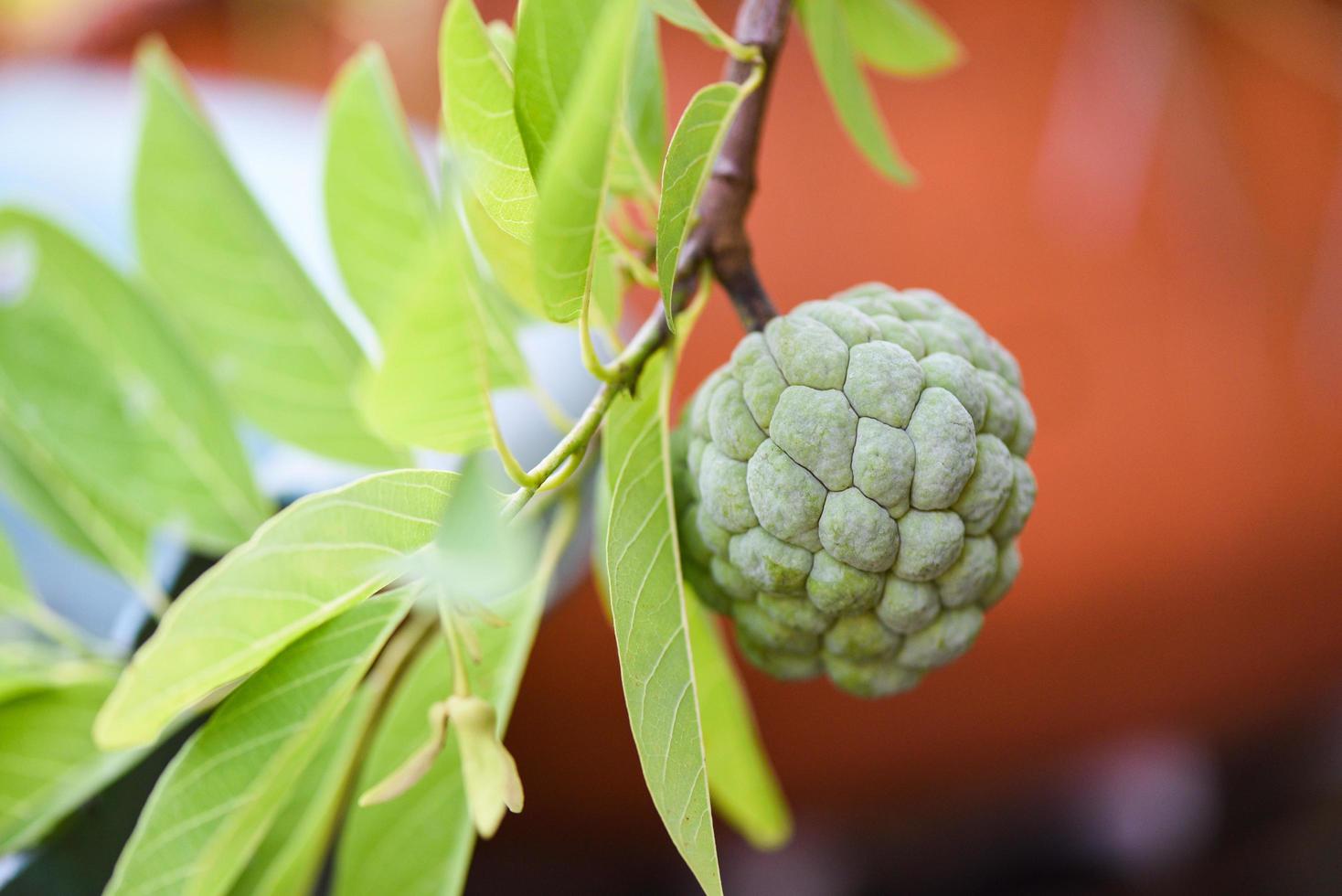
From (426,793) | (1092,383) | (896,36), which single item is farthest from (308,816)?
(1092,383)

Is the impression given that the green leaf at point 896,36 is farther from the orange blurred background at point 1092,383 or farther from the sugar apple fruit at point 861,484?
the orange blurred background at point 1092,383

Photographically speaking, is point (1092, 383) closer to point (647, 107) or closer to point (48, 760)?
point (647, 107)

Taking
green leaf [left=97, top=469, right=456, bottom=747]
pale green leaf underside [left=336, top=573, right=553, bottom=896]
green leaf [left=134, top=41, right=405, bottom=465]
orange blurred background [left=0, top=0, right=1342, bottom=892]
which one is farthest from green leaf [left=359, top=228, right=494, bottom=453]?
orange blurred background [left=0, top=0, right=1342, bottom=892]

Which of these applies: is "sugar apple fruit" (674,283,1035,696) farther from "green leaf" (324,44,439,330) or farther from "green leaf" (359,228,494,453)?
"green leaf" (324,44,439,330)

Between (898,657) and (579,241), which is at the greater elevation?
(579,241)

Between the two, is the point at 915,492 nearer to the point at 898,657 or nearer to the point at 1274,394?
the point at 898,657

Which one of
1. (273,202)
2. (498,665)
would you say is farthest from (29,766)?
(273,202)
